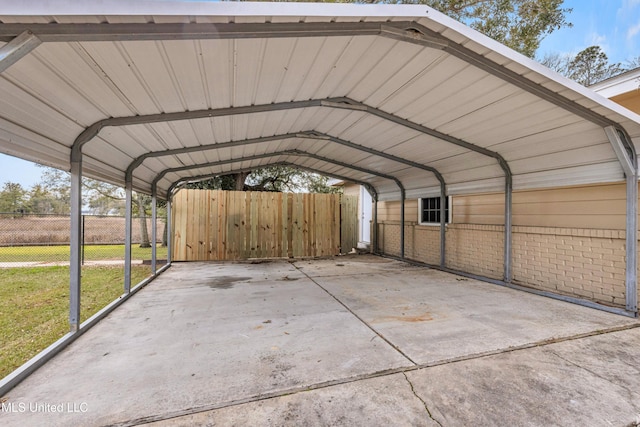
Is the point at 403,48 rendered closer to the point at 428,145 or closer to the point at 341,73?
the point at 341,73

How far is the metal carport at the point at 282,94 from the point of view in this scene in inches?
69.7

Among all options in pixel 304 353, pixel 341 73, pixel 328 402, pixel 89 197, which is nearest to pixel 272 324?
pixel 304 353

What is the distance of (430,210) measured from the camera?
297 inches

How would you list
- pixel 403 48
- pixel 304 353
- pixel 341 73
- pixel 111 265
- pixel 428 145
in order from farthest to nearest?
pixel 111 265, pixel 428 145, pixel 341 73, pixel 403 48, pixel 304 353

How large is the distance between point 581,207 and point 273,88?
458 centimetres

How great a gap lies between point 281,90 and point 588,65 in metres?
10.8

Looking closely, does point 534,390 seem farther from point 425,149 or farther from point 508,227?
point 425,149

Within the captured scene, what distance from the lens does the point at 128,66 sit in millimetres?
2164

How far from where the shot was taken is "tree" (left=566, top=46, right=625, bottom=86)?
28.0 feet

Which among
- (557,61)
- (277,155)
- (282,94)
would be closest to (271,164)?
(277,155)

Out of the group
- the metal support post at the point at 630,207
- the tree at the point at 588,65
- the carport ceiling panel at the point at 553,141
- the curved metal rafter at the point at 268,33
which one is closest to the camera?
the curved metal rafter at the point at 268,33

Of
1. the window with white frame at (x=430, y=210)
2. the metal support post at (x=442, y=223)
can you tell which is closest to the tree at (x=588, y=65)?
the window with white frame at (x=430, y=210)

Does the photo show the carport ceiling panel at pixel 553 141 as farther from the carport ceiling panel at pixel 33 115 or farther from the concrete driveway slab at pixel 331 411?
the carport ceiling panel at pixel 33 115

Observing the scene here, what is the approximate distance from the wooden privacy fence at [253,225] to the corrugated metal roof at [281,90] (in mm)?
2314
